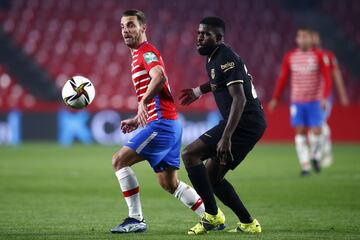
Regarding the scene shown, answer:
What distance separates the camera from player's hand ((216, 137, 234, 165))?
714cm

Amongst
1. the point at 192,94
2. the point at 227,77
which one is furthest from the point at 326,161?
the point at 227,77

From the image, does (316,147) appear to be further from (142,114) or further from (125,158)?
(142,114)

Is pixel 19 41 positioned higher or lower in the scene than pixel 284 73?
higher

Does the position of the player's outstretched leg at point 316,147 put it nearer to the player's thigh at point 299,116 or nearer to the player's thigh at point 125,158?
the player's thigh at point 299,116

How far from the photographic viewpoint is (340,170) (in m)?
15.3

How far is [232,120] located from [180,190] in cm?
107

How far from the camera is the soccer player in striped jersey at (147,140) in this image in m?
7.68

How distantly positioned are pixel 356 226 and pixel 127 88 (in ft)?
58.6

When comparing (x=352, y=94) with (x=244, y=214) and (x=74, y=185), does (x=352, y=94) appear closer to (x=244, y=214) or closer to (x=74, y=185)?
(x=74, y=185)

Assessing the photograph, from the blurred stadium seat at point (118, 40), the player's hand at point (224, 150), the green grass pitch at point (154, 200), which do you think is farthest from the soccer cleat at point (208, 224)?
the blurred stadium seat at point (118, 40)

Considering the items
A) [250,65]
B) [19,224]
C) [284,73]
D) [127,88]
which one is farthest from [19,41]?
[19,224]

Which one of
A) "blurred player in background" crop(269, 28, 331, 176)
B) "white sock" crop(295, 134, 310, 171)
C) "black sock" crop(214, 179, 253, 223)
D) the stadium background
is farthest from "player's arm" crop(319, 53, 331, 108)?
"black sock" crop(214, 179, 253, 223)

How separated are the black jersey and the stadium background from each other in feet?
3.76

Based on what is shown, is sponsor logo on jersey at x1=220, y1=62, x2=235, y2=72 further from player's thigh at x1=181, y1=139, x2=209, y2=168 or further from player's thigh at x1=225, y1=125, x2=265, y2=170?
player's thigh at x1=181, y1=139, x2=209, y2=168
